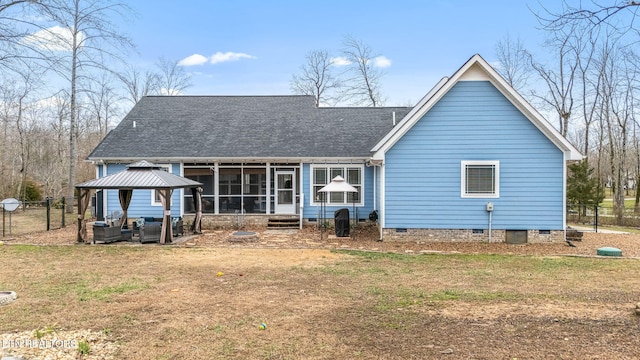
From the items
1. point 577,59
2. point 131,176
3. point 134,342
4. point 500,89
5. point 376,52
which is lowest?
point 134,342

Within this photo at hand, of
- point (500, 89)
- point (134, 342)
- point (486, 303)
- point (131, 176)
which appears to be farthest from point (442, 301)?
point (131, 176)

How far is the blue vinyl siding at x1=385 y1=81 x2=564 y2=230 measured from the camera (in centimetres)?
1246

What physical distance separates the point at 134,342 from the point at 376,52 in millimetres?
34306

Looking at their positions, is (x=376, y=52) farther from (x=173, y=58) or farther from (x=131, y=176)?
(x=131, y=176)

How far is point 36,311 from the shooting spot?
236 inches

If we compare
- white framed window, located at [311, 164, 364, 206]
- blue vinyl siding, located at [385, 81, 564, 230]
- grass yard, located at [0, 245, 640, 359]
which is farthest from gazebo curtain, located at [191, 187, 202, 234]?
blue vinyl siding, located at [385, 81, 564, 230]

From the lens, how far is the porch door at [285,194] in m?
17.1

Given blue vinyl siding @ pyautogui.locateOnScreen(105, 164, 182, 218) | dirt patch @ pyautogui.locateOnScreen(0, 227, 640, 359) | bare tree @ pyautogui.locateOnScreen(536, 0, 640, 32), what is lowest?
dirt patch @ pyautogui.locateOnScreen(0, 227, 640, 359)

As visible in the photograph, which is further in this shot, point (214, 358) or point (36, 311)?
point (36, 311)

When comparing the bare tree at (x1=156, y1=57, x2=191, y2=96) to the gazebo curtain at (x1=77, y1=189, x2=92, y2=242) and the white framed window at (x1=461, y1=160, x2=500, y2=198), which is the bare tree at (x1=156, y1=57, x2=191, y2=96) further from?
the white framed window at (x1=461, y1=160, x2=500, y2=198)

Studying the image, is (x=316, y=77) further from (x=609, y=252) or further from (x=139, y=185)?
(x=609, y=252)

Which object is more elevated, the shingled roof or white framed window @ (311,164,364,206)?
the shingled roof

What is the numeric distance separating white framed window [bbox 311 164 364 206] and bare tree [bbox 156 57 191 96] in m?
26.9

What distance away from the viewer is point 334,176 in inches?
655
